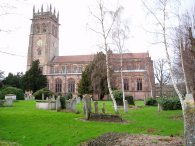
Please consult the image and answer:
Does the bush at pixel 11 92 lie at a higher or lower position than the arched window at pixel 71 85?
lower

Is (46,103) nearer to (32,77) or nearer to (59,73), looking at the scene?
(32,77)

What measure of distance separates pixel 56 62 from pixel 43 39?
856cm

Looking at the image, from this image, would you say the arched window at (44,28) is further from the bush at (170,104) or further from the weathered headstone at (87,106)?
the weathered headstone at (87,106)

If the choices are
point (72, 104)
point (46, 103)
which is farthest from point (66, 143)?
point (46, 103)

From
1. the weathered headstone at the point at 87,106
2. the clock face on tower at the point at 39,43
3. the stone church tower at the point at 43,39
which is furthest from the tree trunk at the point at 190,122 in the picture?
the clock face on tower at the point at 39,43

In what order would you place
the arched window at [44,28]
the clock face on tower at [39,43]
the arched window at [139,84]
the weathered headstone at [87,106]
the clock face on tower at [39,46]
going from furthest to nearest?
the arched window at [44,28]
the clock face on tower at [39,43]
the clock face on tower at [39,46]
the arched window at [139,84]
the weathered headstone at [87,106]

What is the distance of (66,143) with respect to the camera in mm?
8742

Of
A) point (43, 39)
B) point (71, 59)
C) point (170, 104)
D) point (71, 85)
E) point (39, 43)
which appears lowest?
point (170, 104)

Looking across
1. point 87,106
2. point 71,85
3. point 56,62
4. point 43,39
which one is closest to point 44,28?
point 43,39

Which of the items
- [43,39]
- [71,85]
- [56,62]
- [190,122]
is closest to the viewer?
[190,122]

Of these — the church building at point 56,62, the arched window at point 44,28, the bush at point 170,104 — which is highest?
the arched window at point 44,28

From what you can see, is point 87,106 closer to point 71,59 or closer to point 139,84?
point 139,84

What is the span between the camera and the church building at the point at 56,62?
6444cm

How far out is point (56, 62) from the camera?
3004 inches
